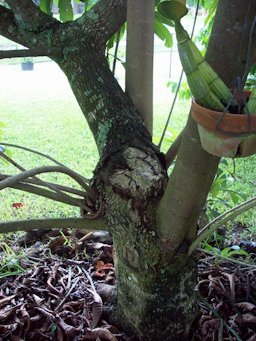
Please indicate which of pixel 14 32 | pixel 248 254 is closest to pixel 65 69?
pixel 14 32

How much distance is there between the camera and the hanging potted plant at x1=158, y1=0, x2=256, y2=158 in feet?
2.03

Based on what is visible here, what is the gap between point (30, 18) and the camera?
1152mm

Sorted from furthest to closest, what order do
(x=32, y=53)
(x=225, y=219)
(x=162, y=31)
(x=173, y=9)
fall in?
(x=162, y=31) → (x=32, y=53) → (x=225, y=219) → (x=173, y=9)

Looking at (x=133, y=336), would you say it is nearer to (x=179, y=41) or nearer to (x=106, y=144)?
(x=106, y=144)

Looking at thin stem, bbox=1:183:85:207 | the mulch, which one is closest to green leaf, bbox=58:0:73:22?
thin stem, bbox=1:183:85:207

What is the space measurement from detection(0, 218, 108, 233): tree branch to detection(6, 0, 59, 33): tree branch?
520mm

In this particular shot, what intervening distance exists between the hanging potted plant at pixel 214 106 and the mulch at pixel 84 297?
0.63m

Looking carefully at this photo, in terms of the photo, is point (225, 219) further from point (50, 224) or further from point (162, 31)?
point (162, 31)

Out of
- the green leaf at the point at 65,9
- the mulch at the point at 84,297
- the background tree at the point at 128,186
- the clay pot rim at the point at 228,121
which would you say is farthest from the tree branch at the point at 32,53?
the mulch at the point at 84,297

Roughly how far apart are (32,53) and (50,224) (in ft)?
1.39

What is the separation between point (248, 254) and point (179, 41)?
1.07 meters

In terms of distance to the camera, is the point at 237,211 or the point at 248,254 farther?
the point at 248,254

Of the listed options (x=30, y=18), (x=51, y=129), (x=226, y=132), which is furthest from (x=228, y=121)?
(x=51, y=129)

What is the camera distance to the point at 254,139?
25.7 inches
